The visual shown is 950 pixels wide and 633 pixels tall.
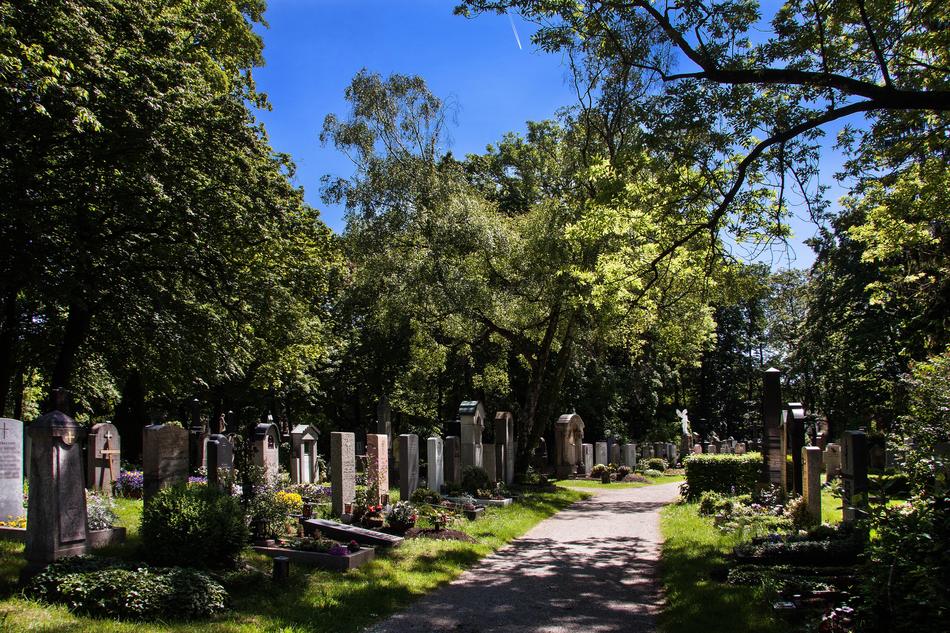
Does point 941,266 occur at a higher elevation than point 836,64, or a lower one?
lower

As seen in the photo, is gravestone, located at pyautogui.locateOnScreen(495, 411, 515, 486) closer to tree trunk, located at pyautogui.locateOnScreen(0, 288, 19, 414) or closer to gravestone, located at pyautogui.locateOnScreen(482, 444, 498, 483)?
gravestone, located at pyautogui.locateOnScreen(482, 444, 498, 483)

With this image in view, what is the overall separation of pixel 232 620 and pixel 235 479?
732 centimetres

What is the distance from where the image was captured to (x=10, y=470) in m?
10.7

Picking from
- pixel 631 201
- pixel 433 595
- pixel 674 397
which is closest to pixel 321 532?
pixel 433 595

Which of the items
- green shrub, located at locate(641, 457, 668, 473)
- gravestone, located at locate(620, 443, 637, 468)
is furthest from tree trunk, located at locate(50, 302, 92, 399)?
green shrub, located at locate(641, 457, 668, 473)

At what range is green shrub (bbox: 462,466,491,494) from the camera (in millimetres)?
17234

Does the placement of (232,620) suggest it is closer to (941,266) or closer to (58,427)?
(58,427)

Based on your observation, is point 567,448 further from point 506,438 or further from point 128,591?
point 128,591

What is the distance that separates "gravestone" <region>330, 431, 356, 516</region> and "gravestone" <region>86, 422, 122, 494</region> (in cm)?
551

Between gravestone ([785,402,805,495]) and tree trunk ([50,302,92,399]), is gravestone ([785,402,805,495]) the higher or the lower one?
the lower one

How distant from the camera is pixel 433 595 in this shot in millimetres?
8820

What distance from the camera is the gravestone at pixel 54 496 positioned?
780cm

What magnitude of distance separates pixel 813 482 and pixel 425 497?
6.90 metres

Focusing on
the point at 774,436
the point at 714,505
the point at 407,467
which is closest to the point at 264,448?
the point at 407,467
